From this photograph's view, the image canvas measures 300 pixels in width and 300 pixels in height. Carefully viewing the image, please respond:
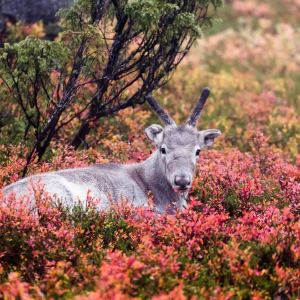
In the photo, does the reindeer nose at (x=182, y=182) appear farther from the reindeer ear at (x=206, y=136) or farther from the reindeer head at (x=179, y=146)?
the reindeer ear at (x=206, y=136)

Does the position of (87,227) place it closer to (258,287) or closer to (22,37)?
(258,287)

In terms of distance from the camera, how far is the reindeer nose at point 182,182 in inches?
297

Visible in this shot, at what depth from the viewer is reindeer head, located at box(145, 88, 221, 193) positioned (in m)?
7.69

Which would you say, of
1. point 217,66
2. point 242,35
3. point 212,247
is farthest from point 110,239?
point 242,35

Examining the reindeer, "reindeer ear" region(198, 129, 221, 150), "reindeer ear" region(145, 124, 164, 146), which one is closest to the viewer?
the reindeer

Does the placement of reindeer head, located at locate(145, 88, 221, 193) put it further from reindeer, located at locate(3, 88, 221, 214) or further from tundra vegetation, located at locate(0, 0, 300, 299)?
tundra vegetation, located at locate(0, 0, 300, 299)

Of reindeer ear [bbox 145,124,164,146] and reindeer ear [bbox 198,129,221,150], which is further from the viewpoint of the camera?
reindeer ear [bbox 198,129,221,150]

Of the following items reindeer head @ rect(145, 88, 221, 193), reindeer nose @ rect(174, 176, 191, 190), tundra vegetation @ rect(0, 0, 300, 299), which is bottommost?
tundra vegetation @ rect(0, 0, 300, 299)

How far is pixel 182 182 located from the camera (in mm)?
7547

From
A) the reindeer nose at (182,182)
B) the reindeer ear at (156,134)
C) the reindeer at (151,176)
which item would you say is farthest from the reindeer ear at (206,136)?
the reindeer nose at (182,182)

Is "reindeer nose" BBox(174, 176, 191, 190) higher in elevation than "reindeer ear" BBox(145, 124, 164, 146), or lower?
lower

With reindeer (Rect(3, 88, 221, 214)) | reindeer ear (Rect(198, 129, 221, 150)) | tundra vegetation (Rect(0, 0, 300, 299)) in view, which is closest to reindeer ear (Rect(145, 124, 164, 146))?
reindeer (Rect(3, 88, 221, 214))

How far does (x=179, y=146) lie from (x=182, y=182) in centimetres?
91

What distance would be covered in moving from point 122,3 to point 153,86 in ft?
6.29
